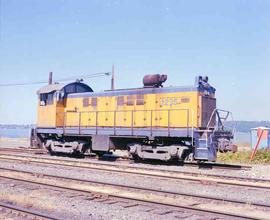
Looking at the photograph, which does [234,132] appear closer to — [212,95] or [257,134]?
[212,95]

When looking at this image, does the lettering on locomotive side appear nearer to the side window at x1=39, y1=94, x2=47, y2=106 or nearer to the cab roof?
the cab roof

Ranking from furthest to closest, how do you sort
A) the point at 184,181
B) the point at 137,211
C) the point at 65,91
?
the point at 65,91
the point at 184,181
the point at 137,211

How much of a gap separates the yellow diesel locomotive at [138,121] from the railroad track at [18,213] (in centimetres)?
864

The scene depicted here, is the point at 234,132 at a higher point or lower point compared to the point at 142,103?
lower

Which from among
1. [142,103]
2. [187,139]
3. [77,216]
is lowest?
[77,216]

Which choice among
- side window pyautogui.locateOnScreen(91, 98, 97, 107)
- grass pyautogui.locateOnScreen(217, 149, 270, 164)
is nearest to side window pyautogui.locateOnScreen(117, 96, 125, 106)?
side window pyautogui.locateOnScreen(91, 98, 97, 107)

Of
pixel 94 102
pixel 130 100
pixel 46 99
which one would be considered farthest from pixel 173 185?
pixel 46 99

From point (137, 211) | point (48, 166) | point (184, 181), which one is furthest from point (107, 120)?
point (137, 211)

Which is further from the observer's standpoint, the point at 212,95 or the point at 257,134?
the point at 257,134

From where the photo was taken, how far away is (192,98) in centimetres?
1564

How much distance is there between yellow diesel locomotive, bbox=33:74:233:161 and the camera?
15.4 metres

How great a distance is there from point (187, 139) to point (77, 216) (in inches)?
359

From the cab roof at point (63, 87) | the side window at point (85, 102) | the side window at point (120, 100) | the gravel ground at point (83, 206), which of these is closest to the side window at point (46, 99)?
the cab roof at point (63, 87)

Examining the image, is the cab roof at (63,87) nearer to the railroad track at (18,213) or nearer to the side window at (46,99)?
the side window at (46,99)
